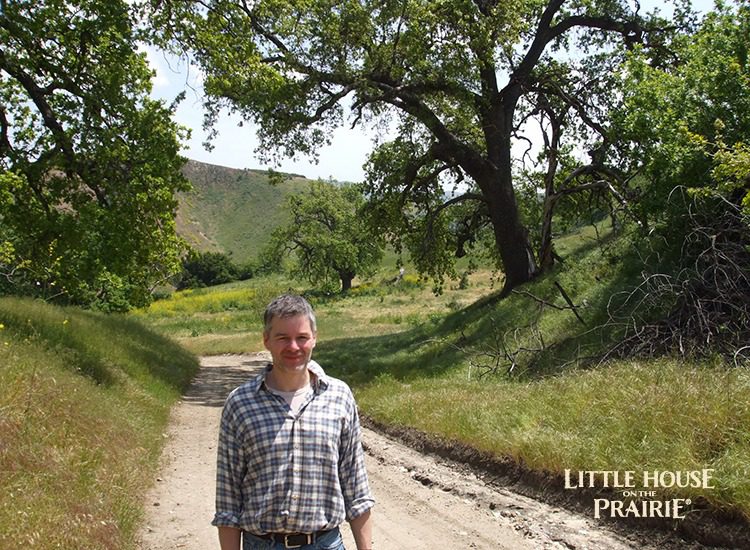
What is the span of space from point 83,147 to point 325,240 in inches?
1791

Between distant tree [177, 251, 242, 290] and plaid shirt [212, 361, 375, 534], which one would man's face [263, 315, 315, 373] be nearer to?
plaid shirt [212, 361, 375, 534]

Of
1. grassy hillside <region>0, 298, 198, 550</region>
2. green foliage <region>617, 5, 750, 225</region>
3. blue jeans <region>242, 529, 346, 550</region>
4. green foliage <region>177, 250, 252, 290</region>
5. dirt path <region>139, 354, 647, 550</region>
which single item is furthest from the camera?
green foliage <region>177, 250, 252, 290</region>

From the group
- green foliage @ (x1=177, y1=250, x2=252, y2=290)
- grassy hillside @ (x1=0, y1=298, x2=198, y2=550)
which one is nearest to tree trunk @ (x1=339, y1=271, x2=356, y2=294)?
green foliage @ (x1=177, y1=250, x2=252, y2=290)

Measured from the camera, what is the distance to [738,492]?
17.9ft

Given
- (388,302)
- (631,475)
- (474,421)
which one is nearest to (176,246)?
(474,421)

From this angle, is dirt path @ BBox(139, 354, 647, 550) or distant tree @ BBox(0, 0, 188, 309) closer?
dirt path @ BBox(139, 354, 647, 550)

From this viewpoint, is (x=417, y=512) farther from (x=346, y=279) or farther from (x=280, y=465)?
(x=346, y=279)

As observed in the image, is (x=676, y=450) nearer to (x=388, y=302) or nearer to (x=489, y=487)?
(x=489, y=487)

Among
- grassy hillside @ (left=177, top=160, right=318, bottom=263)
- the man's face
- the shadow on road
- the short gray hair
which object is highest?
grassy hillside @ (left=177, top=160, right=318, bottom=263)

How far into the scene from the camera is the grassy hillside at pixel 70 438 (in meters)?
5.39

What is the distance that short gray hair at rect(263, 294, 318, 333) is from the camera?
335 centimetres

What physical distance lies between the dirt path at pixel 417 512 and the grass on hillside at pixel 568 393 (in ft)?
2.19

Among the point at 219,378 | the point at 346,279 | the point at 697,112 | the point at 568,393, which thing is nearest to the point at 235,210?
the point at 346,279

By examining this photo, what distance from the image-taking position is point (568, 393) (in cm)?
905
